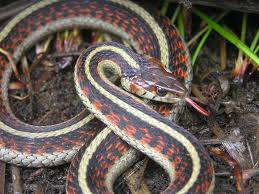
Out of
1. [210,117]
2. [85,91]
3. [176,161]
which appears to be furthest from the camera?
[210,117]

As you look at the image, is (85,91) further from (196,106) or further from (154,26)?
(154,26)

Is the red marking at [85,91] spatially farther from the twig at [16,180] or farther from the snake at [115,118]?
the twig at [16,180]

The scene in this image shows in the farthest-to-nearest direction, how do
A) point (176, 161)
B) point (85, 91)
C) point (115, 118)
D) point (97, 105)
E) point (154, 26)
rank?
1. point (154, 26)
2. point (85, 91)
3. point (97, 105)
4. point (115, 118)
5. point (176, 161)

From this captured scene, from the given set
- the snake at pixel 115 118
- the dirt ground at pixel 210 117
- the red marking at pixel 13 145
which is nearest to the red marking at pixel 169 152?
the snake at pixel 115 118

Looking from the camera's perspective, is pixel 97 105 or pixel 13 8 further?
pixel 13 8

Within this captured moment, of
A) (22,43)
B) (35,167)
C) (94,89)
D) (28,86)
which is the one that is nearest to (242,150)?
(94,89)

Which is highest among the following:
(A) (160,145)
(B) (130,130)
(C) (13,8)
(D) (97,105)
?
(C) (13,8)

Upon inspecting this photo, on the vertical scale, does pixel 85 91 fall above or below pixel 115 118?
above

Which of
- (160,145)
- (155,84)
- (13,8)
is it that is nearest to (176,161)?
(160,145)
